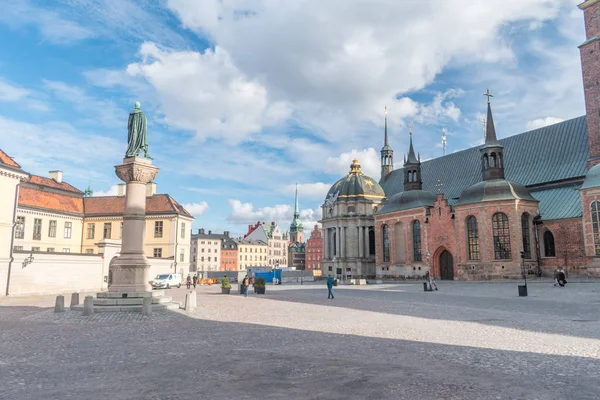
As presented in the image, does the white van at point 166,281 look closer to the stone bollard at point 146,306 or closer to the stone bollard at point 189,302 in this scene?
the stone bollard at point 189,302

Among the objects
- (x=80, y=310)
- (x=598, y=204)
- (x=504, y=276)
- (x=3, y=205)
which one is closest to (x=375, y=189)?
(x=504, y=276)

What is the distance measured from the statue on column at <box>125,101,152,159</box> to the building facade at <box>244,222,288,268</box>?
5556 inches

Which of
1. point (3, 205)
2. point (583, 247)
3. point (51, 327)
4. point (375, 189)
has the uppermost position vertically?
point (375, 189)

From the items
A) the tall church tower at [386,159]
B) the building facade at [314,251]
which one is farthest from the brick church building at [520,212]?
the building facade at [314,251]

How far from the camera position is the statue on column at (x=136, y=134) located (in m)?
21.5

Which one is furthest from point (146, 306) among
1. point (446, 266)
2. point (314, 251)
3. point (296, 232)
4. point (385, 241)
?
point (296, 232)

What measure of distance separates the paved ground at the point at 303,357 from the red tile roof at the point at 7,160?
20026 millimetres

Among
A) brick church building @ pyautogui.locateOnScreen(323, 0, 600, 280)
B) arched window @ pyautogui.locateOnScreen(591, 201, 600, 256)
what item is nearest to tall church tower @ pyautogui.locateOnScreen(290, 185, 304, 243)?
brick church building @ pyautogui.locateOnScreen(323, 0, 600, 280)

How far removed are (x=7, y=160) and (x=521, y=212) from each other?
156 feet

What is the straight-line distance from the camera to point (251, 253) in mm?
152500

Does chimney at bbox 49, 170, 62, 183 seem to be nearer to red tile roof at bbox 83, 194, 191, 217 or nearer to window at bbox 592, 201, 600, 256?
red tile roof at bbox 83, 194, 191, 217

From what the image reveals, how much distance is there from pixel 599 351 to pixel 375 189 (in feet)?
224

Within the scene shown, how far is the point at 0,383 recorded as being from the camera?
7.43 m

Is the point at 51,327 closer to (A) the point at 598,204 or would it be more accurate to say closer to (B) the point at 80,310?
(B) the point at 80,310
